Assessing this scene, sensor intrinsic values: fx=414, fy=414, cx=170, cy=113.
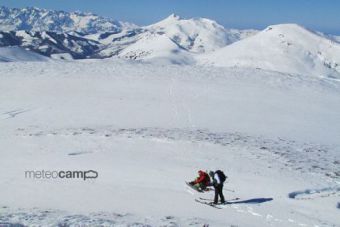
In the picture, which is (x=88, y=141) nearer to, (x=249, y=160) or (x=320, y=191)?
(x=249, y=160)

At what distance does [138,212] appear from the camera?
1655 centimetres

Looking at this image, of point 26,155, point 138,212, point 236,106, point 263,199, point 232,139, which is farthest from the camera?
point 236,106

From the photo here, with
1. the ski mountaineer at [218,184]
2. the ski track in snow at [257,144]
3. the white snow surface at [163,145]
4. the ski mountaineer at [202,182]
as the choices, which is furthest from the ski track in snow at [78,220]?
the ski track in snow at [257,144]

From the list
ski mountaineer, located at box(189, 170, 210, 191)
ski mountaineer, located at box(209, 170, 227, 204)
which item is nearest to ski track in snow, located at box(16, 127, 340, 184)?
ski mountaineer, located at box(189, 170, 210, 191)

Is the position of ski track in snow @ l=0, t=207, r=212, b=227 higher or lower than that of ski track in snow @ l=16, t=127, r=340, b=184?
lower

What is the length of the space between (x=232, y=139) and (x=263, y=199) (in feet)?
36.7

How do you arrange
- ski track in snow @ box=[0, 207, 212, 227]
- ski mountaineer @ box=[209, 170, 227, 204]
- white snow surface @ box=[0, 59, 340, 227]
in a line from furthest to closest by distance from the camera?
ski mountaineer @ box=[209, 170, 227, 204]
white snow surface @ box=[0, 59, 340, 227]
ski track in snow @ box=[0, 207, 212, 227]

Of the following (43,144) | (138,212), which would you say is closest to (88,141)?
(43,144)

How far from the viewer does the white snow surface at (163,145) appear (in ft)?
55.9

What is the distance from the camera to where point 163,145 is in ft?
92.0

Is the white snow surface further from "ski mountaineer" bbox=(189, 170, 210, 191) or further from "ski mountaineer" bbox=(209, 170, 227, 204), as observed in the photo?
"ski mountaineer" bbox=(209, 170, 227, 204)

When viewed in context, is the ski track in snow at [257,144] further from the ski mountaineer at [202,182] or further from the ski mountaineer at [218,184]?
the ski mountaineer at [218,184]

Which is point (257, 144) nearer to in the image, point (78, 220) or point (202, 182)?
point (202, 182)

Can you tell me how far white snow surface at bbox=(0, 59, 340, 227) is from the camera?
1703 cm
